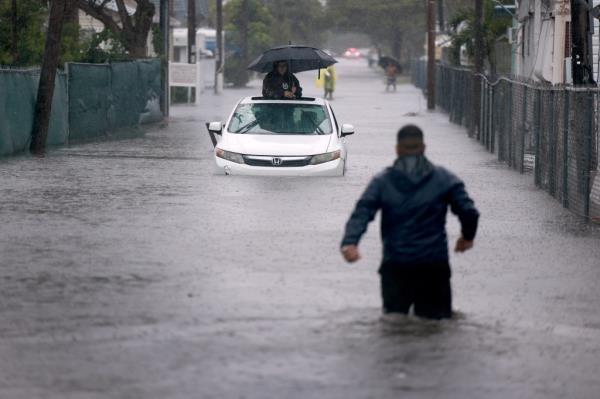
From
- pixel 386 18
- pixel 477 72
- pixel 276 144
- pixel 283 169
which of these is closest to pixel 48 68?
pixel 276 144

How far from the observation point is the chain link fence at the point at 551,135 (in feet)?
54.2

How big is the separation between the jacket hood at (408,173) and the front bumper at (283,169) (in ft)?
38.3

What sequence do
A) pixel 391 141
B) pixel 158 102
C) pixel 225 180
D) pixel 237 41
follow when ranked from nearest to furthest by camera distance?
pixel 225 180 < pixel 391 141 < pixel 158 102 < pixel 237 41

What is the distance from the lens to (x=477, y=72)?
120 ft

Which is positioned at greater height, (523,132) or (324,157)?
(523,132)

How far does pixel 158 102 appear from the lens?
41906 mm

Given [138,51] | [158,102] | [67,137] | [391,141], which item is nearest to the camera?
[67,137]

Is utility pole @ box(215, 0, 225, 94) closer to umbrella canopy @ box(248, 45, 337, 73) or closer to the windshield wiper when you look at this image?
umbrella canopy @ box(248, 45, 337, 73)

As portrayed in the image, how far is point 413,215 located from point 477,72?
27.9m

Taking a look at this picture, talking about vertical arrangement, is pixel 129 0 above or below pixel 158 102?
above

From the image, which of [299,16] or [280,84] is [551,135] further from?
[299,16]

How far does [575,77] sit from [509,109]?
467cm

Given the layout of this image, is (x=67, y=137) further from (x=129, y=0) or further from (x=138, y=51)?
(x=129, y=0)

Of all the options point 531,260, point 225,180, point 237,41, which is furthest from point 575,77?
point 237,41
